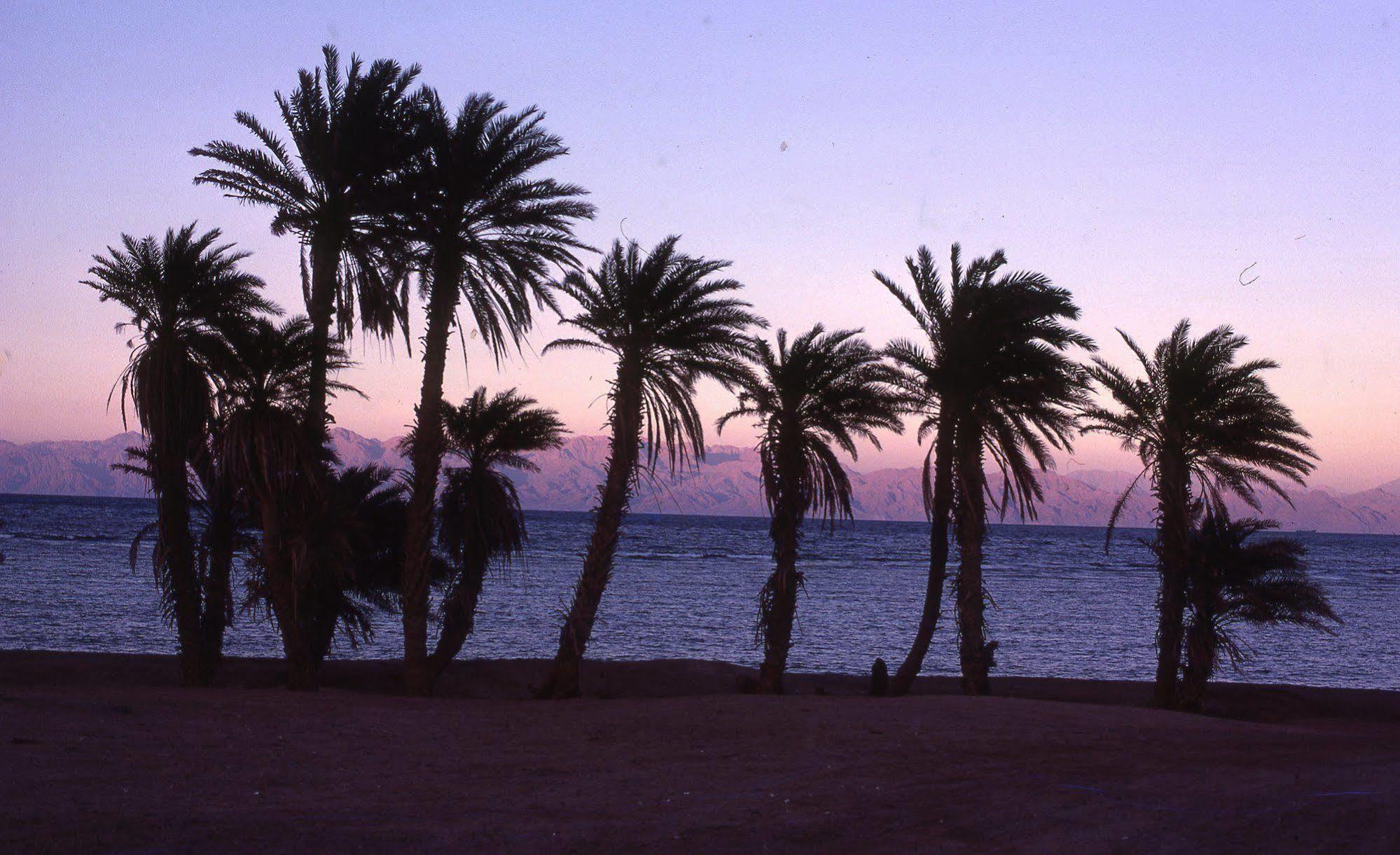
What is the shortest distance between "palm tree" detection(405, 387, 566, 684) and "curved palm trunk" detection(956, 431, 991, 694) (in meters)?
9.00

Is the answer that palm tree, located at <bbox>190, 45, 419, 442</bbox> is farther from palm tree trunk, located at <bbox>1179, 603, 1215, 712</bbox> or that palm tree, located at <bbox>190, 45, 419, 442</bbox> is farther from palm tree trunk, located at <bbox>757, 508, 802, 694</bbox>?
palm tree trunk, located at <bbox>1179, 603, 1215, 712</bbox>

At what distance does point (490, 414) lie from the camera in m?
24.7

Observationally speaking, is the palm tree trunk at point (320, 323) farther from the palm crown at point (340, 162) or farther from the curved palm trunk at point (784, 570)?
the curved palm trunk at point (784, 570)

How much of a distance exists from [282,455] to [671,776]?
12.1m

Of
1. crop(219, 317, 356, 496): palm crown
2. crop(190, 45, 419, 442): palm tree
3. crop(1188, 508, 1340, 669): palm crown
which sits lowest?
crop(1188, 508, 1340, 669): palm crown

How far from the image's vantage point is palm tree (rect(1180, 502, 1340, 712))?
2272 centimetres

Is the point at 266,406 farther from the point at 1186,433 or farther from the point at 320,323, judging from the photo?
the point at 1186,433

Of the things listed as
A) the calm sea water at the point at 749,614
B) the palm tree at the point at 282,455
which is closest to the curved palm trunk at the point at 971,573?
the calm sea water at the point at 749,614

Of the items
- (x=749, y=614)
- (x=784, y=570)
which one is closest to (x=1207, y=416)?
(x=784, y=570)

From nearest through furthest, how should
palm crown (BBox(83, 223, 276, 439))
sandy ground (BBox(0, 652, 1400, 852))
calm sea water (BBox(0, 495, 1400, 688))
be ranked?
sandy ground (BBox(0, 652, 1400, 852)) → palm crown (BBox(83, 223, 276, 439)) → calm sea water (BBox(0, 495, 1400, 688))

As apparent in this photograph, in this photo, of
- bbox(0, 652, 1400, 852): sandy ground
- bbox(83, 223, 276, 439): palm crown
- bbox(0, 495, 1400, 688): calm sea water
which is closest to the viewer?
bbox(0, 652, 1400, 852): sandy ground

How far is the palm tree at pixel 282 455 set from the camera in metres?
20.0

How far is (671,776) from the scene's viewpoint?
10.8 metres

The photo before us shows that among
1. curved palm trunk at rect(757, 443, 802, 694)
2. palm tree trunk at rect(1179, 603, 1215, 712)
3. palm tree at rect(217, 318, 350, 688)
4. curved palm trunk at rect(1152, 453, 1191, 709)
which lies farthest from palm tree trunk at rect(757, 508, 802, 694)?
palm tree at rect(217, 318, 350, 688)
